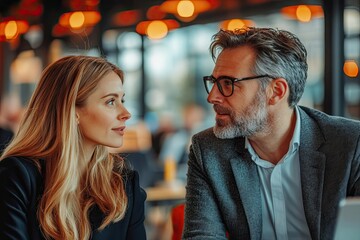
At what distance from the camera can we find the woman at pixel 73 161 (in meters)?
2.16

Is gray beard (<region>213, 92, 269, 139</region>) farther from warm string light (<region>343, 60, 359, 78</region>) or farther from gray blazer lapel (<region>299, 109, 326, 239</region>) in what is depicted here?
warm string light (<region>343, 60, 359, 78</region>)

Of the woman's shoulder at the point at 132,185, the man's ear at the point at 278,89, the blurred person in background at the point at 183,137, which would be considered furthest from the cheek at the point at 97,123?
the blurred person in background at the point at 183,137

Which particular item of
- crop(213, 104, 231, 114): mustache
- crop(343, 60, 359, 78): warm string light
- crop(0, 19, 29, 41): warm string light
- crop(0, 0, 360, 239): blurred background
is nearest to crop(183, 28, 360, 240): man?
crop(213, 104, 231, 114): mustache

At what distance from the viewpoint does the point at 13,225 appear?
2.08 meters

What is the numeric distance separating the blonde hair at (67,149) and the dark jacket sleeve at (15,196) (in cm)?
6

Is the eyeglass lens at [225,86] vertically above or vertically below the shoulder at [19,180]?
above

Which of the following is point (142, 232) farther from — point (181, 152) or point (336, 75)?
point (181, 152)

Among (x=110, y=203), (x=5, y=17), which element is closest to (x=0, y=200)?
(x=110, y=203)

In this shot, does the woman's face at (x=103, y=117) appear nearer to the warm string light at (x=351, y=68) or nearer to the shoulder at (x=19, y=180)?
the shoulder at (x=19, y=180)

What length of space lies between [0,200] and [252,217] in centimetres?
90

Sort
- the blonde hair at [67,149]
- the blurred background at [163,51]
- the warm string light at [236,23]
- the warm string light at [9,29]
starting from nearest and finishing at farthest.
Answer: the blonde hair at [67,149]
the blurred background at [163,51]
the warm string light at [236,23]
the warm string light at [9,29]

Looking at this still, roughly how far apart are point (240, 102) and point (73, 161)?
67 centimetres

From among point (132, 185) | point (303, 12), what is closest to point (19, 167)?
point (132, 185)

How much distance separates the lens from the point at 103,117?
2.29 m
